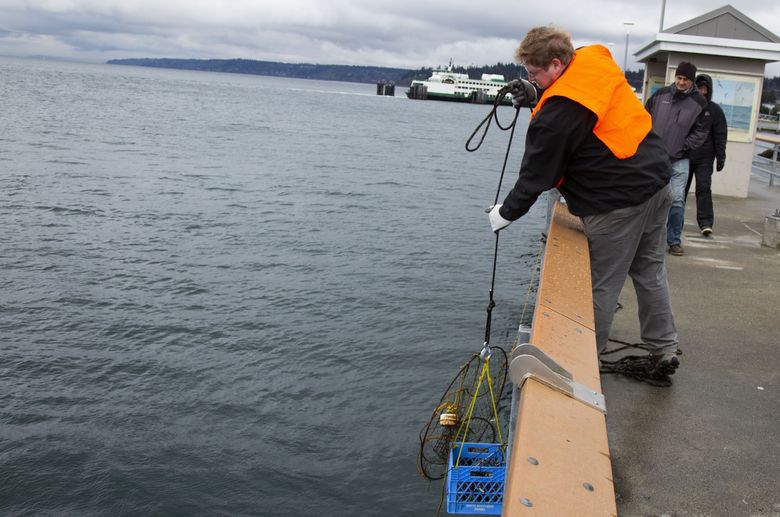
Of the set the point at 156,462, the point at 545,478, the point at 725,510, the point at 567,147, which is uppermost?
the point at 567,147

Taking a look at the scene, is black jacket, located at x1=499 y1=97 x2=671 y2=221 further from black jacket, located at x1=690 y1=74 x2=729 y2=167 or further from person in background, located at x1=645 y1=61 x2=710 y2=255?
black jacket, located at x1=690 y1=74 x2=729 y2=167

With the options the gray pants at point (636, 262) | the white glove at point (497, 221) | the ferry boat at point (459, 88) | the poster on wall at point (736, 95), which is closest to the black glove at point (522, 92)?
the white glove at point (497, 221)

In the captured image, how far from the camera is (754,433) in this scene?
4.24 meters

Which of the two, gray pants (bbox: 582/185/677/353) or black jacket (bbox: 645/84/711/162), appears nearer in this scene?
gray pants (bbox: 582/185/677/353)

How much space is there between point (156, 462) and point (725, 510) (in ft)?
15.8

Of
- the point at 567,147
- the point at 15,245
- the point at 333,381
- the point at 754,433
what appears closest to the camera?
the point at 567,147

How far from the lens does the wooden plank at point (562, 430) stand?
229 cm

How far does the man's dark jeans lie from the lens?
370 inches

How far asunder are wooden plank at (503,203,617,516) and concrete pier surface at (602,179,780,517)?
2.55 feet

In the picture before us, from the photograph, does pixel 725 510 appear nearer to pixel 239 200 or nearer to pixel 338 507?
pixel 338 507

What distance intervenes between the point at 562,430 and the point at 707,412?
222cm

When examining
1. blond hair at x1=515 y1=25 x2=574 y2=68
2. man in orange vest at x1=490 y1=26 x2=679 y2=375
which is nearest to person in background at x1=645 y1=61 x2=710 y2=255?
man in orange vest at x1=490 y1=26 x2=679 y2=375

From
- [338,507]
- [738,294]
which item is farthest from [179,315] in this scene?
[738,294]

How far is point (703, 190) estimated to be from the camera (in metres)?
9.48
